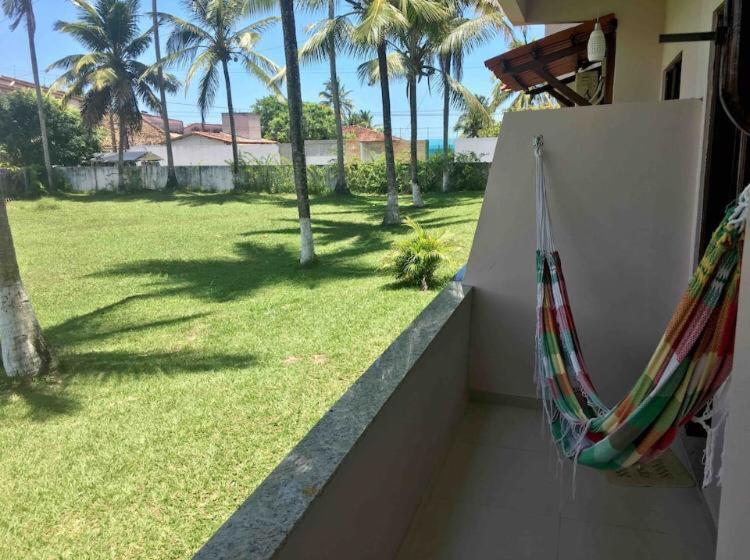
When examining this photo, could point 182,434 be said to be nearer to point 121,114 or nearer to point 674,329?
point 674,329

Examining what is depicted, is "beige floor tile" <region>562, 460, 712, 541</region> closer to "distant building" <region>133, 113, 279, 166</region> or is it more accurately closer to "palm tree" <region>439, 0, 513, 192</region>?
"palm tree" <region>439, 0, 513, 192</region>

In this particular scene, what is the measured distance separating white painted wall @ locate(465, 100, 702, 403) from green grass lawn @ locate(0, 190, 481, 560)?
4.83ft

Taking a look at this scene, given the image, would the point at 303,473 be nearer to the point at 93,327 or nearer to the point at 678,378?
the point at 678,378

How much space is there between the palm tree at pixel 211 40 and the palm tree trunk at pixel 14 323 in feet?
47.0

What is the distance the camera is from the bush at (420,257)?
6.32 metres

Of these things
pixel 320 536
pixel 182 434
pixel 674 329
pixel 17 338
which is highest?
pixel 674 329

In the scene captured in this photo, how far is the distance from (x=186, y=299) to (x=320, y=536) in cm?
587

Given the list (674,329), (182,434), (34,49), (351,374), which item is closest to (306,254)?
(351,374)

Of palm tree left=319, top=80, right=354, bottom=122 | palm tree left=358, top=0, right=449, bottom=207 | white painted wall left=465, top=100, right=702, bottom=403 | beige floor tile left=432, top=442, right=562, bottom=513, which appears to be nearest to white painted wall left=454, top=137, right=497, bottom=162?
palm tree left=358, top=0, right=449, bottom=207

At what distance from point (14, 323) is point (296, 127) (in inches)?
192

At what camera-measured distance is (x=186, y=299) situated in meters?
6.52

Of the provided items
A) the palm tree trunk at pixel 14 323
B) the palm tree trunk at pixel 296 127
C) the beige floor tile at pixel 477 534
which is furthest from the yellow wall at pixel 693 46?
the palm tree trunk at pixel 296 127

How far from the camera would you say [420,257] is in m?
6.32

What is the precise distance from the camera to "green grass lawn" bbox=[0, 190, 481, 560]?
8.28ft
